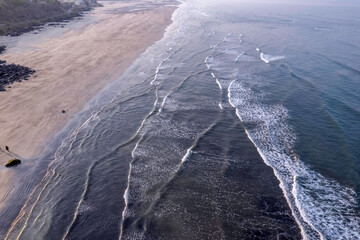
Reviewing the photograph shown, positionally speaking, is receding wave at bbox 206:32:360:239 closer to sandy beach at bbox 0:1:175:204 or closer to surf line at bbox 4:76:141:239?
surf line at bbox 4:76:141:239

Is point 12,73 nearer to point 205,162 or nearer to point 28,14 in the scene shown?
point 205,162

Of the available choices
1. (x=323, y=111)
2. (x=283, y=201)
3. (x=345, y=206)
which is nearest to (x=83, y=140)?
Answer: (x=283, y=201)

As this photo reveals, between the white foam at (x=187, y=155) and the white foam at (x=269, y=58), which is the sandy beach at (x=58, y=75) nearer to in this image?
the white foam at (x=187, y=155)

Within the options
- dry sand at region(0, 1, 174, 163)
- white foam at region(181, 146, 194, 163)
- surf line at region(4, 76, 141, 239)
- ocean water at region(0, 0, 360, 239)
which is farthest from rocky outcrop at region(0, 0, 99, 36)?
white foam at region(181, 146, 194, 163)

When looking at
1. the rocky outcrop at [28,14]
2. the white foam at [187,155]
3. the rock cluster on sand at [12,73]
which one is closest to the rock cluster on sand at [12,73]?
the rock cluster on sand at [12,73]

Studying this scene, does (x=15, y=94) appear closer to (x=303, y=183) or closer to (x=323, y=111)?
(x=303, y=183)

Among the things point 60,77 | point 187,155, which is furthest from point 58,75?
point 187,155
